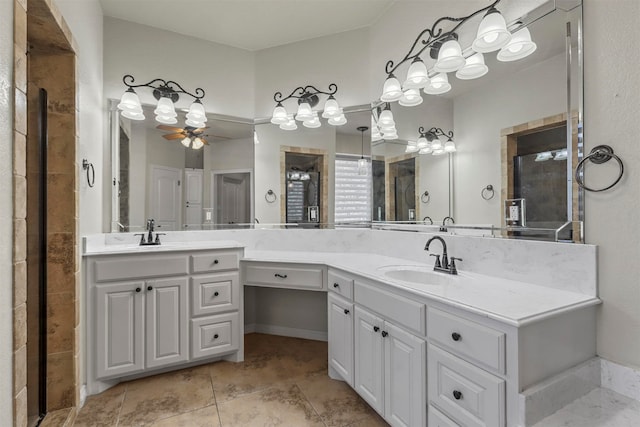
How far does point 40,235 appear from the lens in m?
1.64

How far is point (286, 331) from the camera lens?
295cm

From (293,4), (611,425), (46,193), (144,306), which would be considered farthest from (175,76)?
(611,425)

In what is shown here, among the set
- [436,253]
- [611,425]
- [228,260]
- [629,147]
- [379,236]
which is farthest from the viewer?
[379,236]

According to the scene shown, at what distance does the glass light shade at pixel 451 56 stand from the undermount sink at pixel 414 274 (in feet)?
3.97

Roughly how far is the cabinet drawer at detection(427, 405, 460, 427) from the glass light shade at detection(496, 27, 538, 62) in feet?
5.68

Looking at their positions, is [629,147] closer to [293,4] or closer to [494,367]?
[494,367]

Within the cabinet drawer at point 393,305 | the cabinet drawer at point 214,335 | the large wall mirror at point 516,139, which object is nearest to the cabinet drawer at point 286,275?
the cabinet drawer at point 214,335

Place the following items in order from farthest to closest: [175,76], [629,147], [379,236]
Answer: [175,76], [379,236], [629,147]

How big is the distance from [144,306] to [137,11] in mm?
2365

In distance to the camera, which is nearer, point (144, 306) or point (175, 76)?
point (144, 306)

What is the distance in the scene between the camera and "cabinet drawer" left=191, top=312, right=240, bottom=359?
225 cm

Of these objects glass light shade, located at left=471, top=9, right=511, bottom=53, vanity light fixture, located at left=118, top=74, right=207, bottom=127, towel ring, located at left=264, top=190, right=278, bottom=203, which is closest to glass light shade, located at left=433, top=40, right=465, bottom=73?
glass light shade, located at left=471, top=9, right=511, bottom=53

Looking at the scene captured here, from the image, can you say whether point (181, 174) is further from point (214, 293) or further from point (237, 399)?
point (237, 399)

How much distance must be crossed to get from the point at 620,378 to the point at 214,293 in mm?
2276
